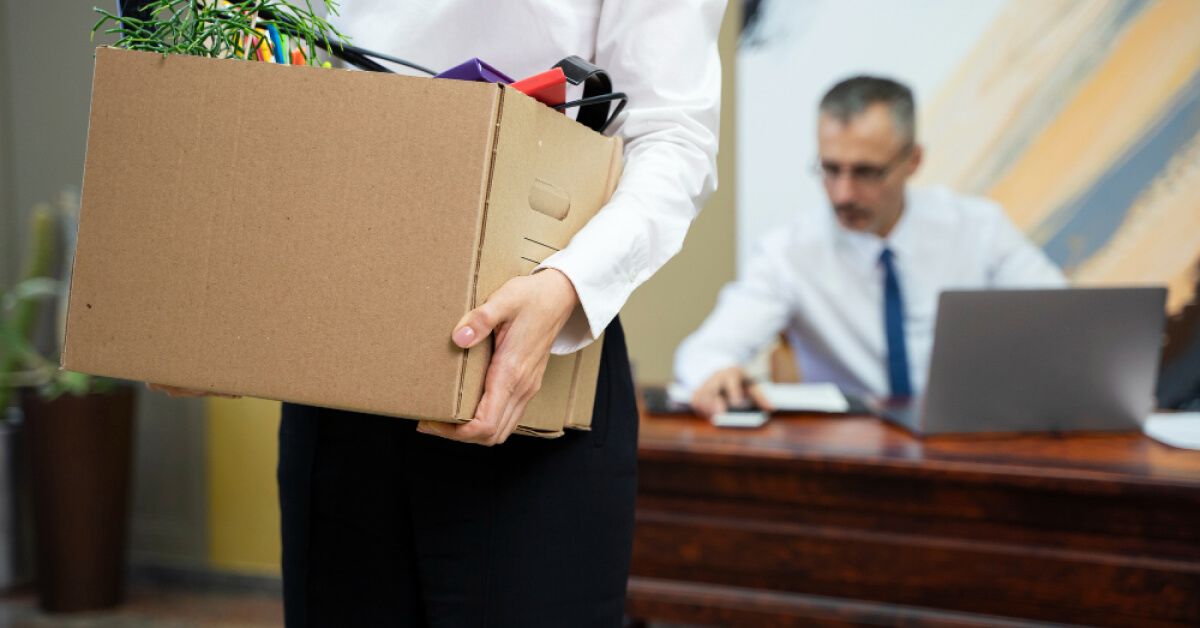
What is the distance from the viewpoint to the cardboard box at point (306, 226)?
0.66 m

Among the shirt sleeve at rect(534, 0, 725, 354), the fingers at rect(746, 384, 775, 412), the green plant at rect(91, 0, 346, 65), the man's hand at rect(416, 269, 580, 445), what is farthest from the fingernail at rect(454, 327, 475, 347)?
the fingers at rect(746, 384, 775, 412)

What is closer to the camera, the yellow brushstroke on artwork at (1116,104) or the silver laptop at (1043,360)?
the silver laptop at (1043,360)

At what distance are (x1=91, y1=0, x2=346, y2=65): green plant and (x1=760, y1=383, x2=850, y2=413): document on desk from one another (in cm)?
140

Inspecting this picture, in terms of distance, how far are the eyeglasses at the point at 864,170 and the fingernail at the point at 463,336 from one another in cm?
230

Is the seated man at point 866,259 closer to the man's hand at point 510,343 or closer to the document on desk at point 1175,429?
the document on desk at point 1175,429

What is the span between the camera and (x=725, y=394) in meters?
2.05

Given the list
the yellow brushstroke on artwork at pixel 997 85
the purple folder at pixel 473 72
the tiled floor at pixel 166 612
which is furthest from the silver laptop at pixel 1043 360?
the tiled floor at pixel 166 612

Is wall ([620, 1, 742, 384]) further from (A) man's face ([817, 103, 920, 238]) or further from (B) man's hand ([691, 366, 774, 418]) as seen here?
(B) man's hand ([691, 366, 774, 418])

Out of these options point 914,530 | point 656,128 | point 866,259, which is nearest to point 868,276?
point 866,259

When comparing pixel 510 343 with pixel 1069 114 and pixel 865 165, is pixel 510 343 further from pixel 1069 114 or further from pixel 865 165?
pixel 1069 114

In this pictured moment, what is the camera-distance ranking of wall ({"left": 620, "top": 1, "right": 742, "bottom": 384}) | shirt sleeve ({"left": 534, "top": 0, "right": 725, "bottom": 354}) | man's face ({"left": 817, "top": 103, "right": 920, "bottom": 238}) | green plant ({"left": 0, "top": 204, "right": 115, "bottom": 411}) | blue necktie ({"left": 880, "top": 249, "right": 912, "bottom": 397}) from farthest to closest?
1. wall ({"left": 620, "top": 1, "right": 742, "bottom": 384})
2. green plant ({"left": 0, "top": 204, "right": 115, "bottom": 411})
3. man's face ({"left": 817, "top": 103, "right": 920, "bottom": 238})
4. blue necktie ({"left": 880, "top": 249, "right": 912, "bottom": 397})
5. shirt sleeve ({"left": 534, "top": 0, "right": 725, "bottom": 354})

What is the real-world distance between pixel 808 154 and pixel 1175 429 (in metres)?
1.51

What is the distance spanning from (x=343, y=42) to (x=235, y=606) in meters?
2.60

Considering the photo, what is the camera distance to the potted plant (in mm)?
2781
